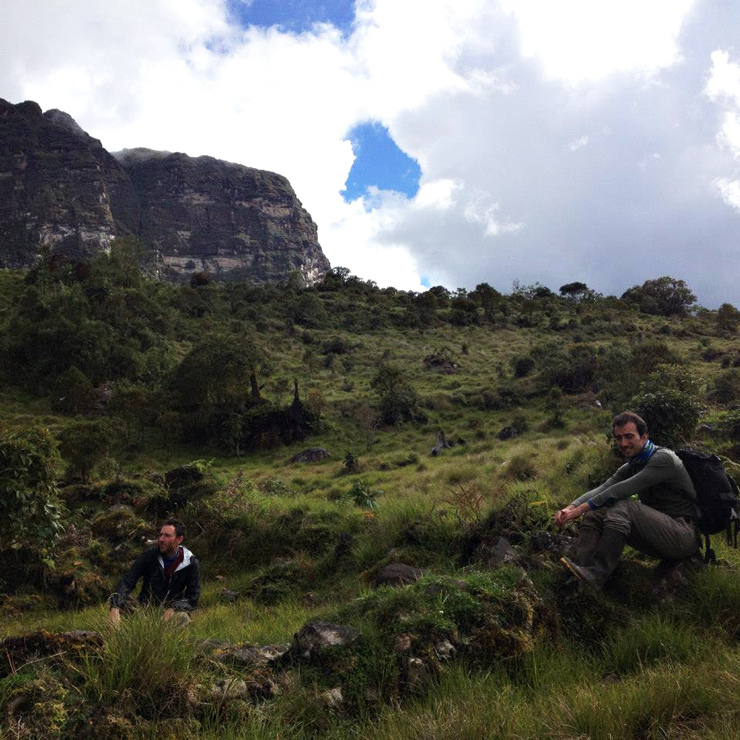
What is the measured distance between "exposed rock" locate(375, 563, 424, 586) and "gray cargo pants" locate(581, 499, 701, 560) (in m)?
1.98

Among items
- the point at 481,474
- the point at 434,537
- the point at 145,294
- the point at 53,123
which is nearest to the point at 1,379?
the point at 145,294

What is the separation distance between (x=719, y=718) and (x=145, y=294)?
47169 mm

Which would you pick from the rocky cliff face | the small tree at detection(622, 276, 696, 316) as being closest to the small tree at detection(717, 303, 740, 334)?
the small tree at detection(622, 276, 696, 316)

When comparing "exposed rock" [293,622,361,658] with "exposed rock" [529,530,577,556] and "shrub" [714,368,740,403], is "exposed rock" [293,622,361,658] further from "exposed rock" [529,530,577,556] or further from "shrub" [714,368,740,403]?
"shrub" [714,368,740,403]

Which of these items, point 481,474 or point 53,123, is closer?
point 481,474

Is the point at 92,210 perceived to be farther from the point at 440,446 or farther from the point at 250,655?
the point at 250,655

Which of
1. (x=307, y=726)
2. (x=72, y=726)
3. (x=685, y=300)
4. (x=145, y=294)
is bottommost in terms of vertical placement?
(x=307, y=726)

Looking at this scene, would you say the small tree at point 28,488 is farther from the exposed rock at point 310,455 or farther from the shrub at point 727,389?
the shrub at point 727,389

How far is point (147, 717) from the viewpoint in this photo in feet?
8.55

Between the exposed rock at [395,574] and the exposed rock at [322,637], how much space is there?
1.64 metres

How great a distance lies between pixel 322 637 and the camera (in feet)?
11.0

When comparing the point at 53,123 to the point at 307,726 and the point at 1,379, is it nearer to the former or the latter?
the point at 1,379

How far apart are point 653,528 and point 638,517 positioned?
0.14 m

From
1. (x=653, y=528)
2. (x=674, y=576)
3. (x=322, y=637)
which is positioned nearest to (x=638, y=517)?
(x=653, y=528)
